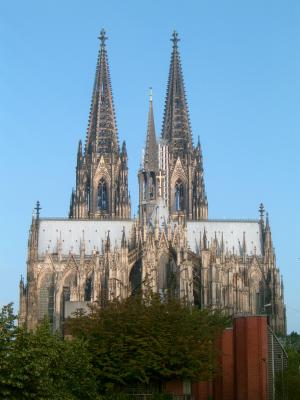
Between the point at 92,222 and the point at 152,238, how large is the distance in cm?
1067

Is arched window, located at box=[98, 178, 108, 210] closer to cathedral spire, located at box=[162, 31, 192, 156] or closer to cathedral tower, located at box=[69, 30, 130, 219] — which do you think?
cathedral tower, located at box=[69, 30, 130, 219]

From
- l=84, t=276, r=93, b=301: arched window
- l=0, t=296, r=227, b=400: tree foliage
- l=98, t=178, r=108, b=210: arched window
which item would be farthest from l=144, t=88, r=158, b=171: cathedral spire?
l=0, t=296, r=227, b=400: tree foliage

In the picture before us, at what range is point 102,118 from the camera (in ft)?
315

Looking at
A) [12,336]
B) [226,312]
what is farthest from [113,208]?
[12,336]

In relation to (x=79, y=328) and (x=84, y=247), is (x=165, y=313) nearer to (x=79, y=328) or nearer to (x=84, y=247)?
(x=79, y=328)

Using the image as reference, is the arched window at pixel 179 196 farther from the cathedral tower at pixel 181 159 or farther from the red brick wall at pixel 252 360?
the red brick wall at pixel 252 360

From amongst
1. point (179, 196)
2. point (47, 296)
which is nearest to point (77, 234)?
point (47, 296)

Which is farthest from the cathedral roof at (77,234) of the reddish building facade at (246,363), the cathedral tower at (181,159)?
the reddish building facade at (246,363)

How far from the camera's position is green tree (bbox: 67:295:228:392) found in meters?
40.8

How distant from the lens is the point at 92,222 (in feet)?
295

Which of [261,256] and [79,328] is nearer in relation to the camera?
[79,328]

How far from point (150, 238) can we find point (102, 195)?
14.3 meters

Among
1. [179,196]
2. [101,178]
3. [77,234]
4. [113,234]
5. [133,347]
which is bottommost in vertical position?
[133,347]

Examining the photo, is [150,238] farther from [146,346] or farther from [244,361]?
[146,346]
